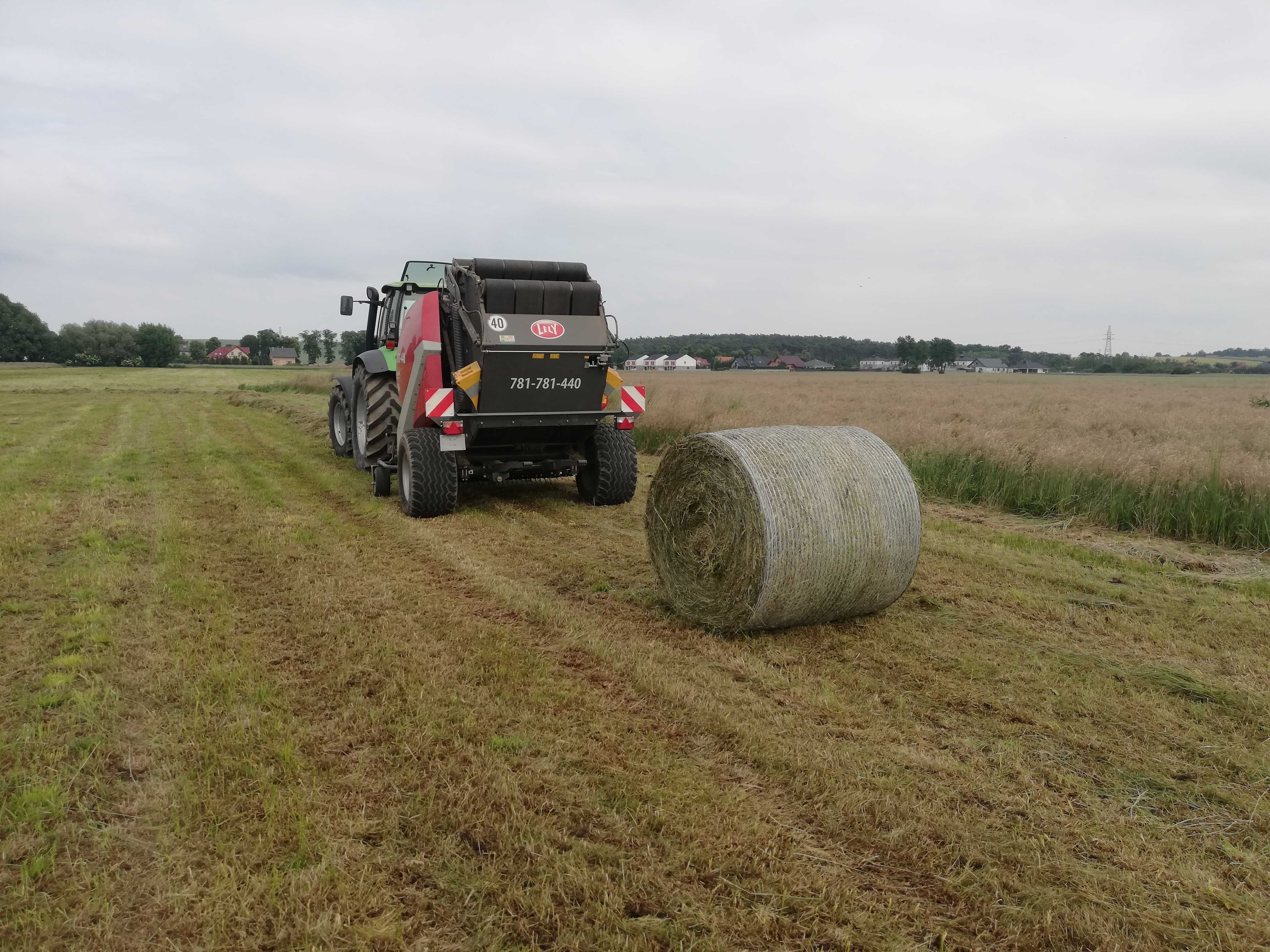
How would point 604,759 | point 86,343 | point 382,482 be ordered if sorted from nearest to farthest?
1. point 604,759
2. point 382,482
3. point 86,343

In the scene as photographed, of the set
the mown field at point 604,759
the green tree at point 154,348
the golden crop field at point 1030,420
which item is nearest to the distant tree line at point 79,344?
the green tree at point 154,348

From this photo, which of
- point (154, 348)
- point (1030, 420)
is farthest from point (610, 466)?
point (154, 348)

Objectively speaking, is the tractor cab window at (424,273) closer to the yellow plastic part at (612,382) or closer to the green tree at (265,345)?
the yellow plastic part at (612,382)

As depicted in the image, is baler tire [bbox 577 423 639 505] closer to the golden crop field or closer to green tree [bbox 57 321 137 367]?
the golden crop field

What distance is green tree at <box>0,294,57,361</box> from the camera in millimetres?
63906

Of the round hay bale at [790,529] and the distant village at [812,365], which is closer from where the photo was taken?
the round hay bale at [790,529]

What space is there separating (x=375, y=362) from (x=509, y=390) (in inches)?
114

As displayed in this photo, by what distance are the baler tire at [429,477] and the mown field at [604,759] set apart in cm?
143

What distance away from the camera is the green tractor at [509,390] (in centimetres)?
770

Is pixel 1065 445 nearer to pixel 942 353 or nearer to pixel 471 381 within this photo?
pixel 471 381

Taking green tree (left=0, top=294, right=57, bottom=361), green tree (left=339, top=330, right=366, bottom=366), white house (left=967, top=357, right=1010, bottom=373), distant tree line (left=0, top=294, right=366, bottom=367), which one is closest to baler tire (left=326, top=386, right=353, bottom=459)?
green tree (left=339, top=330, right=366, bottom=366)

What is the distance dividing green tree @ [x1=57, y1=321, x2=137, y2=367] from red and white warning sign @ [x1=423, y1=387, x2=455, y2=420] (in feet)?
212

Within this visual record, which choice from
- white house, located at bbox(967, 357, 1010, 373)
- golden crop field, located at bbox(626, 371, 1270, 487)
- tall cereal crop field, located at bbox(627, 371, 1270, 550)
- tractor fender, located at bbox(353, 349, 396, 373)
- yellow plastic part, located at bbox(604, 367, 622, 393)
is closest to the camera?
tall cereal crop field, located at bbox(627, 371, 1270, 550)

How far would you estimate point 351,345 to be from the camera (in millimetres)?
39250
